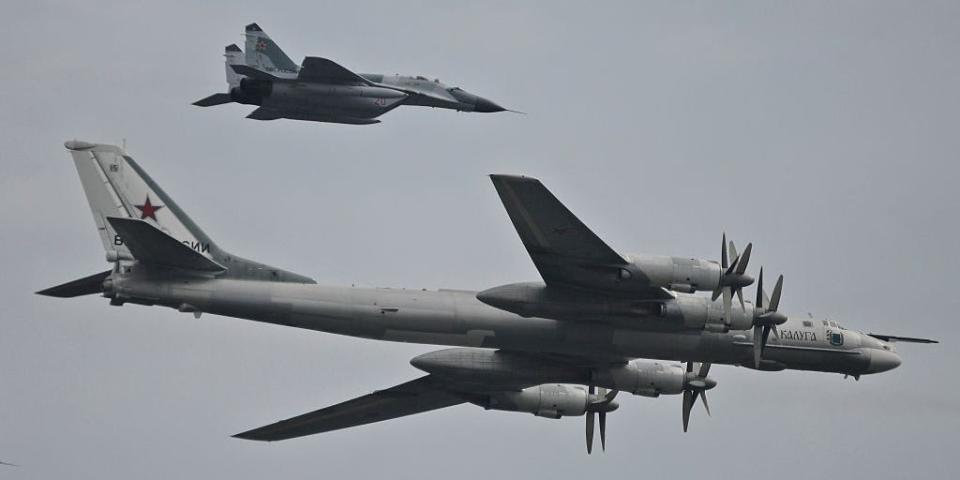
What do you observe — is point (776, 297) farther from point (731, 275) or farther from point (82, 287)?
point (82, 287)

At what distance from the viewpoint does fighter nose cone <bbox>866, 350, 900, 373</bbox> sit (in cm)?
4638

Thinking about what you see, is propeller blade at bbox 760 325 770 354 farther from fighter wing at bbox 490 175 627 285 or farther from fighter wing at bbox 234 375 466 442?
fighter wing at bbox 234 375 466 442

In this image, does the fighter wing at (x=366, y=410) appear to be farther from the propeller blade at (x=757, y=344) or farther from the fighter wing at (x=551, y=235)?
the propeller blade at (x=757, y=344)

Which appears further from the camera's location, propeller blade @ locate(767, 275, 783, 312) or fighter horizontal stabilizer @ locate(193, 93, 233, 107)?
fighter horizontal stabilizer @ locate(193, 93, 233, 107)

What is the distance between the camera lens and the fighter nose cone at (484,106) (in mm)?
62875

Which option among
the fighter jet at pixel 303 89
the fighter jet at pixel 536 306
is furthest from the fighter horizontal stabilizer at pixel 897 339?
the fighter jet at pixel 303 89

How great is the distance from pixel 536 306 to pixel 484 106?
22.5 m

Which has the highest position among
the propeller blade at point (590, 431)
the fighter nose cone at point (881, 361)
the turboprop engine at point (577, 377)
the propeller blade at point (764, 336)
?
the propeller blade at point (764, 336)

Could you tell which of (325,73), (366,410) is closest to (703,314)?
(366,410)

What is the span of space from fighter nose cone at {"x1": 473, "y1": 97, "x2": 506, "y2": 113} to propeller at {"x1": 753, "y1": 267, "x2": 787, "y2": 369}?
72.7 ft

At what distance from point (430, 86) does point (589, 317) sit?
68.9 ft

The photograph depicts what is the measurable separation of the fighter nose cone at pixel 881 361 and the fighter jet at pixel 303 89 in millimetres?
21136

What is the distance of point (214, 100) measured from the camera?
58.4 m

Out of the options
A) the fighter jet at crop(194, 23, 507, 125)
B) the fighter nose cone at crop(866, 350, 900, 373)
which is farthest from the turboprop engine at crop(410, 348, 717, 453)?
the fighter jet at crop(194, 23, 507, 125)
